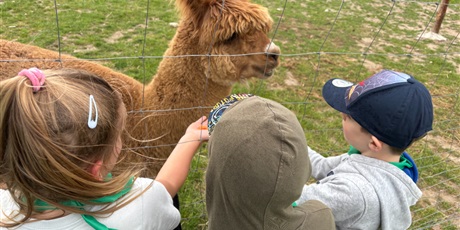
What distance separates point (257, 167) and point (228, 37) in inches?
63.9

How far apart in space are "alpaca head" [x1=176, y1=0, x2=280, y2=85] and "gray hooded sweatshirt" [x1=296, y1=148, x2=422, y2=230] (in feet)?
3.73

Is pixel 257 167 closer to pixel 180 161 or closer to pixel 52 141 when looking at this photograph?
pixel 52 141

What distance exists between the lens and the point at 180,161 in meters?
1.58

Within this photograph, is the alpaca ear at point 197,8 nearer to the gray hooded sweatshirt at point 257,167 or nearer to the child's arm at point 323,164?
the child's arm at point 323,164

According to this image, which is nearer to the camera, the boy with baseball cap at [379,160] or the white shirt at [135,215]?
the white shirt at [135,215]

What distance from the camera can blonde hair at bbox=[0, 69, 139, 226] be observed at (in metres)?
0.97

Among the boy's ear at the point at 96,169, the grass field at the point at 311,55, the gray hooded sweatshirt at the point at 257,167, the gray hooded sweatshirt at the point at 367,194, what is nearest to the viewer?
the gray hooded sweatshirt at the point at 257,167

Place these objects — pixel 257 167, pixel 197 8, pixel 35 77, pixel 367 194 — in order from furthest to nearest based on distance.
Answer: pixel 197 8 → pixel 367 194 → pixel 35 77 → pixel 257 167

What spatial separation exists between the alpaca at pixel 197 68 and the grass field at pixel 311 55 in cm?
24

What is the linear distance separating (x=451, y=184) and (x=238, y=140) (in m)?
3.65

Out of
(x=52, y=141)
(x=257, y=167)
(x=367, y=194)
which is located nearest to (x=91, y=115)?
(x=52, y=141)

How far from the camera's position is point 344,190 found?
53.7 inches

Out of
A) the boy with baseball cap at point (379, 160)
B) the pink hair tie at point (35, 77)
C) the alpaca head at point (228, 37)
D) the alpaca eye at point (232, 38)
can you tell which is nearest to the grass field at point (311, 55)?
the alpaca head at point (228, 37)

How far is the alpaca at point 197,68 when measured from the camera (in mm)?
2346
